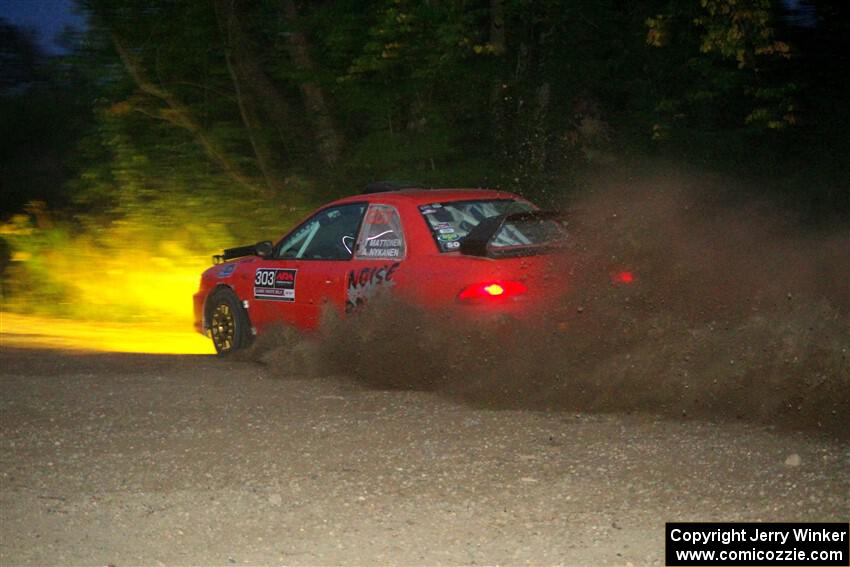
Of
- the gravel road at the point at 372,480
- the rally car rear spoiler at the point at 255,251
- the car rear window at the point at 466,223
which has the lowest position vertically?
the gravel road at the point at 372,480

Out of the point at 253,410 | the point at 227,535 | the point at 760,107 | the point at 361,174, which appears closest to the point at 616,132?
the point at 760,107

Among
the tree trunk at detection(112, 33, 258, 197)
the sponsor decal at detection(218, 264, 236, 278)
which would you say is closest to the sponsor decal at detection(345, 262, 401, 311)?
the sponsor decal at detection(218, 264, 236, 278)

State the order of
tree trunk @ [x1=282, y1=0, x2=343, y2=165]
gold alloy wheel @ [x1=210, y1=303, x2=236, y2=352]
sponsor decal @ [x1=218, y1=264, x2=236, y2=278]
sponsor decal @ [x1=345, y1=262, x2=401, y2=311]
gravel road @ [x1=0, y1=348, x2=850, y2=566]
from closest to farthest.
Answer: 1. gravel road @ [x1=0, y1=348, x2=850, y2=566]
2. sponsor decal @ [x1=345, y1=262, x2=401, y2=311]
3. gold alloy wheel @ [x1=210, y1=303, x2=236, y2=352]
4. sponsor decal @ [x1=218, y1=264, x2=236, y2=278]
5. tree trunk @ [x1=282, y1=0, x2=343, y2=165]

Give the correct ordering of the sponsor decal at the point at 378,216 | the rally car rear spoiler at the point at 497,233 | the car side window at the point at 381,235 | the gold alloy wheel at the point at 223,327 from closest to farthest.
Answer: the rally car rear spoiler at the point at 497,233 < the car side window at the point at 381,235 < the sponsor decal at the point at 378,216 < the gold alloy wheel at the point at 223,327

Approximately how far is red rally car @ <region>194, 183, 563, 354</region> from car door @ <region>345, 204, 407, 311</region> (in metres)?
0.01

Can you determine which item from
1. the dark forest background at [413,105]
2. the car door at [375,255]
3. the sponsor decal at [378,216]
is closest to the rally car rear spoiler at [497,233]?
the car door at [375,255]

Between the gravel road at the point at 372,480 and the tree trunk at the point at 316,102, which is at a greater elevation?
the tree trunk at the point at 316,102

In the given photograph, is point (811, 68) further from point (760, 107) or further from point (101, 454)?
point (101, 454)

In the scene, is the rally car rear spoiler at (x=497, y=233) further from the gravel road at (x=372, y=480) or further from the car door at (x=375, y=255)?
→ the gravel road at (x=372, y=480)

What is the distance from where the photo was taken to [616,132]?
18.5 metres

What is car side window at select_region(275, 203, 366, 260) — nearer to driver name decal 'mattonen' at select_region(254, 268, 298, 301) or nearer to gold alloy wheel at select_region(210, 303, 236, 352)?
driver name decal 'mattonen' at select_region(254, 268, 298, 301)

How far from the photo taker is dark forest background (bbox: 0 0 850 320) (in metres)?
16.9

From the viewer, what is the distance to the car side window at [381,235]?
9341 mm

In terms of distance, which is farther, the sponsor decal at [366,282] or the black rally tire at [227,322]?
the black rally tire at [227,322]
